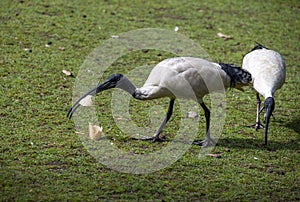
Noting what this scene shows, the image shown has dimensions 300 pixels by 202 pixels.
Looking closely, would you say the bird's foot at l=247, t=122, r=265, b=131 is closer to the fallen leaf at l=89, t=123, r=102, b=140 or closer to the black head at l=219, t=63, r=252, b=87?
the black head at l=219, t=63, r=252, b=87

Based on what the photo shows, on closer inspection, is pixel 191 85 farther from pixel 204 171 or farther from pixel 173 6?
pixel 173 6

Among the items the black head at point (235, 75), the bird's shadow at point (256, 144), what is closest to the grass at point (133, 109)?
the bird's shadow at point (256, 144)

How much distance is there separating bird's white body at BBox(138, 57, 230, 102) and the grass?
673 mm

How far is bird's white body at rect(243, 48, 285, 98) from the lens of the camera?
23.4 feet

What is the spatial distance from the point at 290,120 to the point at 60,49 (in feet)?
13.5

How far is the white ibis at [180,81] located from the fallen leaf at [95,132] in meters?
0.42

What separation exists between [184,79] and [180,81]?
0.05 meters

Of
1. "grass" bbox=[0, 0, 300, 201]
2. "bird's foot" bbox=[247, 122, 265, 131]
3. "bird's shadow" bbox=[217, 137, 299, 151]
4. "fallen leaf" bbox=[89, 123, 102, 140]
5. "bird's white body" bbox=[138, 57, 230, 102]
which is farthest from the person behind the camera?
"bird's foot" bbox=[247, 122, 265, 131]

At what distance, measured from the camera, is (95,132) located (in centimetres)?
675

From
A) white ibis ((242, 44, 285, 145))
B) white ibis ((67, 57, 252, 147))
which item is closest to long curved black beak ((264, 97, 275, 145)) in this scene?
white ibis ((242, 44, 285, 145))

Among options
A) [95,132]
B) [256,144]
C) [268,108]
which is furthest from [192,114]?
[95,132]

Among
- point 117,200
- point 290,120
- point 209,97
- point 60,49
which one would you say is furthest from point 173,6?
point 117,200

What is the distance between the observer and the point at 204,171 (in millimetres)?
6133

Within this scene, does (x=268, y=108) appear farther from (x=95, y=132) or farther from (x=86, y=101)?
(x=86, y=101)
